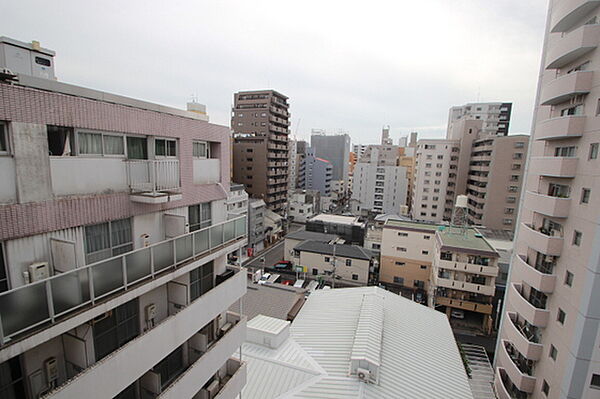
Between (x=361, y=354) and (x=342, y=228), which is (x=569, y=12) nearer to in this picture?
(x=361, y=354)

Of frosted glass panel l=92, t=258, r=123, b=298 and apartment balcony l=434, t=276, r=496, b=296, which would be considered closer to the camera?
frosted glass panel l=92, t=258, r=123, b=298

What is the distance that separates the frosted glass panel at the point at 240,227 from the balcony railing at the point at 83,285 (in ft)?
4.56

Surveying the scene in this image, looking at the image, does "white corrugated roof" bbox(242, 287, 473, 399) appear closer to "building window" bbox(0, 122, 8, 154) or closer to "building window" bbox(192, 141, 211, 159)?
"building window" bbox(192, 141, 211, 159)

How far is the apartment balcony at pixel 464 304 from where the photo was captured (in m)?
24.9

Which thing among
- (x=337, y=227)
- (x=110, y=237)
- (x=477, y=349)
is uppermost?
(x=110, y=237)

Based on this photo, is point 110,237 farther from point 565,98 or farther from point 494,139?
point 494,139

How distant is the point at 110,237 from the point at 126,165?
56.6 inches

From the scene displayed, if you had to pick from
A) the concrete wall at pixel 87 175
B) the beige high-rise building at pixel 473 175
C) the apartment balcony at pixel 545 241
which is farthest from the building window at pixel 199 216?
the beige high-rise building at pixel 473 175

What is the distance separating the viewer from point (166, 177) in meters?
6.40

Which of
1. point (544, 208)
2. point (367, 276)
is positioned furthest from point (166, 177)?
point (367, 276)

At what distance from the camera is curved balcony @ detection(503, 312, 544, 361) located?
13.3 metres

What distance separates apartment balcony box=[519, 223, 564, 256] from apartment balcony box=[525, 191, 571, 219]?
3.39 feet

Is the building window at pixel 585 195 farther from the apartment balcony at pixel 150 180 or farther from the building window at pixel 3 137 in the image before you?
the building window at pixel 3 137

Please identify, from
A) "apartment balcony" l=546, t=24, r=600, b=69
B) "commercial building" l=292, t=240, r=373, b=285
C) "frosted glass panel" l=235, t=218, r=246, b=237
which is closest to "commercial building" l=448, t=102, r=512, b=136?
"commercial building" l=292, t=240, r=373, b=285
